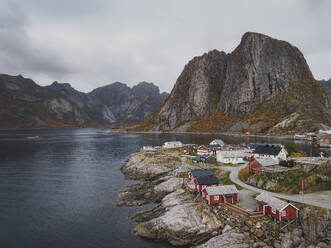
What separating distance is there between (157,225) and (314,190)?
29.4m

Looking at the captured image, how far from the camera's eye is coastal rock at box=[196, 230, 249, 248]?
30375mm

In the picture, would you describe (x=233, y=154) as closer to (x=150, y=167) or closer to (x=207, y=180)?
(x=207, y=180)

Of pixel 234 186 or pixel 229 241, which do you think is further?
pixel 234 186

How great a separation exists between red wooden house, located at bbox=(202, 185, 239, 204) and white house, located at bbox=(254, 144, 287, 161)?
3692 centimetres

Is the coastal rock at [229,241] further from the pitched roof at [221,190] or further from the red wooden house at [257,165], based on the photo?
the red wooden house at [257,165]

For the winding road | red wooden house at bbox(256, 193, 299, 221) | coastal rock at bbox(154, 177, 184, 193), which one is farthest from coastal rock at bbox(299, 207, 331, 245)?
coastal rock at bbox(154, 177, 184, 193)

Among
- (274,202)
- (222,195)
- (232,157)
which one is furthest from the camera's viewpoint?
(232,157)

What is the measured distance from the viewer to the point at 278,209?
32.8m

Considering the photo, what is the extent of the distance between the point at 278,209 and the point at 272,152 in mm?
43439

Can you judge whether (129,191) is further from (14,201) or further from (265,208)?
(265,208)

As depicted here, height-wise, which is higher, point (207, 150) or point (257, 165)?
point (257, 165)

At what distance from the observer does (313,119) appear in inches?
6895

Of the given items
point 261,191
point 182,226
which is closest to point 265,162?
point 261,191

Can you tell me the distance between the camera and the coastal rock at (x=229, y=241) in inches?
1196
